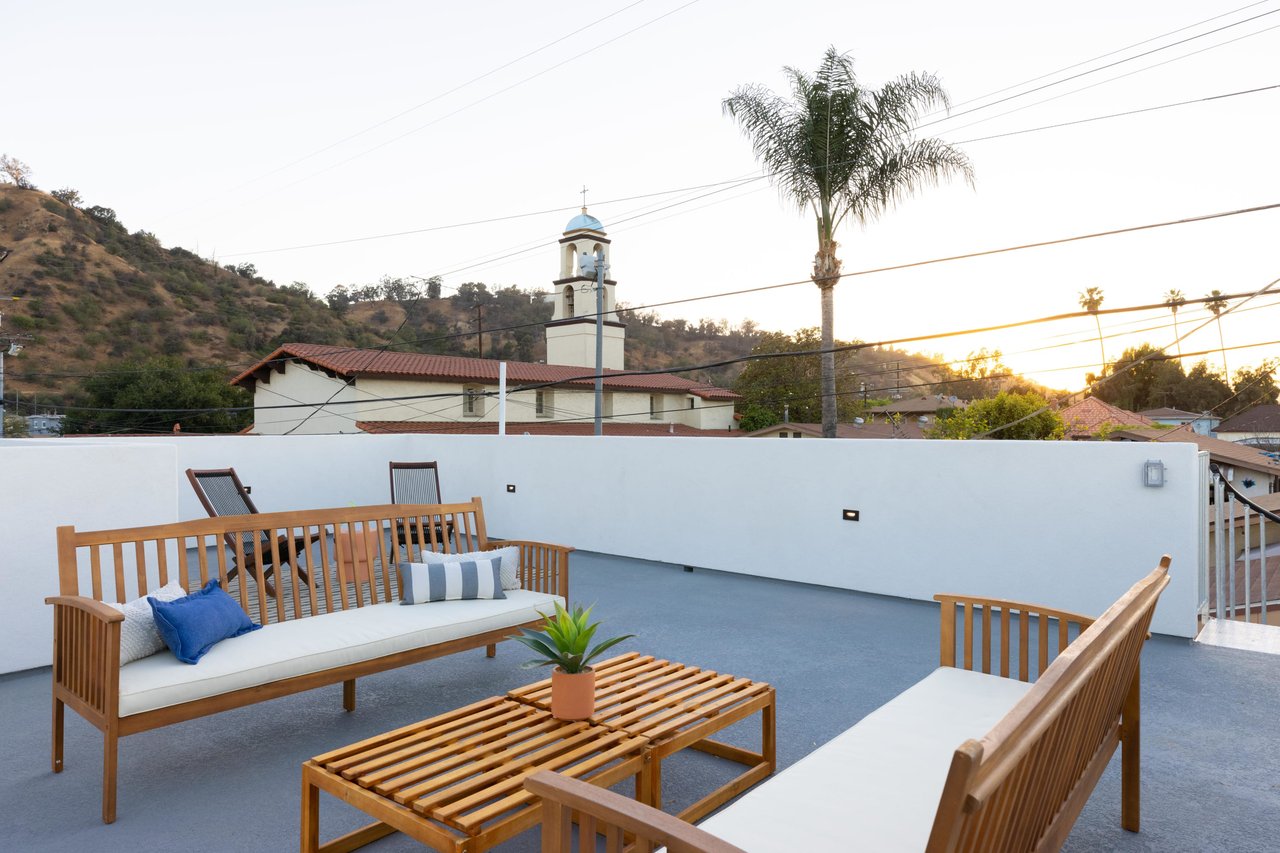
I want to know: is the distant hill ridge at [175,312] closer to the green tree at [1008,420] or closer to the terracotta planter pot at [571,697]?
the green tree at [1008,420]

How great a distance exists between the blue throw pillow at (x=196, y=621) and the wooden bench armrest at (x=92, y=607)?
8.2 inches

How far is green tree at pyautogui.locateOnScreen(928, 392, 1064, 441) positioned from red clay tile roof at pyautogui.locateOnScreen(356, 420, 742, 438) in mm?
5344

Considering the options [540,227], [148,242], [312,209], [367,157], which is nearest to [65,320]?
[148,242]

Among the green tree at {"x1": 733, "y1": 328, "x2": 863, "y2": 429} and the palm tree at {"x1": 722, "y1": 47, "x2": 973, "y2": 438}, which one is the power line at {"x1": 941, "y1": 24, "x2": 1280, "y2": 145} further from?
the green tree at {"x1": 733, "y1": 328, "x2": 863, "y2": 429}

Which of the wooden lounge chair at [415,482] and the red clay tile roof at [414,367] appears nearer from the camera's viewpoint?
the wooden lounge chair at [415,482]

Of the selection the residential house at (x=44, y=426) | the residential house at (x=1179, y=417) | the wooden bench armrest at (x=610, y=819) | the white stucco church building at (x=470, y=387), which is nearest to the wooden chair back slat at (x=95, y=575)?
the wooden bench armrest at (x=610, y=819)

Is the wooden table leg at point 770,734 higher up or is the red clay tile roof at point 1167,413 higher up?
the red clay tile roof at point 1167,413

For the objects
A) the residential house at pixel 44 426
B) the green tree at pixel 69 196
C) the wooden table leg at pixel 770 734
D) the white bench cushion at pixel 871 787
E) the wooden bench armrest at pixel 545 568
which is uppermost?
the green tree at pixel 69 196

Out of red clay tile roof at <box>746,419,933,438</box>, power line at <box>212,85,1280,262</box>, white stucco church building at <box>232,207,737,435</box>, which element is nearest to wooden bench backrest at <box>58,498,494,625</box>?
power line at <box>212,85,1280,262</box>

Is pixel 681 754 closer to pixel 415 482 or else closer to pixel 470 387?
pixel 415 482

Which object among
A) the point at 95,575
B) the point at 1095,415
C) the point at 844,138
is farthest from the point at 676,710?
the point at 1095,415

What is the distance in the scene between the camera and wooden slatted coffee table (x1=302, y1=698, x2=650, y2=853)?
1.83 metres

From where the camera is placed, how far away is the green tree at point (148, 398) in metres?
25.3

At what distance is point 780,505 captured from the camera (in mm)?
6164
